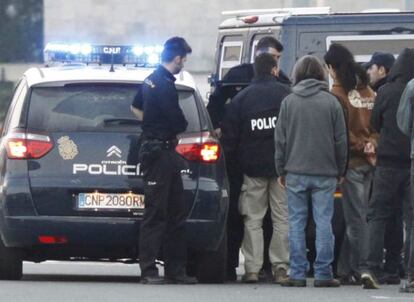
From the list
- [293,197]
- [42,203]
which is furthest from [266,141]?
[42,203]

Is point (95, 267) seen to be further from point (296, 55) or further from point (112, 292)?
point (112, 292)

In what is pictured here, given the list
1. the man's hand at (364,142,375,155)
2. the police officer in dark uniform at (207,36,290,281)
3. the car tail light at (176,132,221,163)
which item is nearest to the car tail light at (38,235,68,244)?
the car tail light at (176,132,221,163)

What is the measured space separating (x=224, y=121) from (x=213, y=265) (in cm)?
112

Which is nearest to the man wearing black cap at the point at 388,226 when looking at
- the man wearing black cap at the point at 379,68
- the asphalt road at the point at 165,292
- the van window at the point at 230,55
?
the man wearing black cap at the point at 379,68

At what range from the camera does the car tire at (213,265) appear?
12828mm

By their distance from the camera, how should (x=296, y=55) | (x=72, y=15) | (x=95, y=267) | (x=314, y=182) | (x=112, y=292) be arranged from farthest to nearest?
(x=72, y=15)
(x=95, y=267)
(x=296, y=55)
(x=314, y=182)
(x=112, y=292)

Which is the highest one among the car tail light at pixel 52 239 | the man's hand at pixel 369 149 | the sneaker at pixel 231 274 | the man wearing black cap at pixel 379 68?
the man wearing black cap at pixel 379 68

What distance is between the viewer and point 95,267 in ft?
53.8

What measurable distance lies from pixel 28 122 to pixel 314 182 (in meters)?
2.12

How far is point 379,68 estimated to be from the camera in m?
13.9

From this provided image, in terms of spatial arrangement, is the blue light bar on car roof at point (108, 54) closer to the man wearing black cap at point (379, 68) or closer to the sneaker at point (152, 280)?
the man wearing black cap at point (379, 68)

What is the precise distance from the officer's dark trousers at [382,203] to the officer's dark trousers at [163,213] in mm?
1433

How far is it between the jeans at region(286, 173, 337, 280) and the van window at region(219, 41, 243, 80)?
14.2 ft

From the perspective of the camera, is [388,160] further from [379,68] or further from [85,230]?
[85,230]
